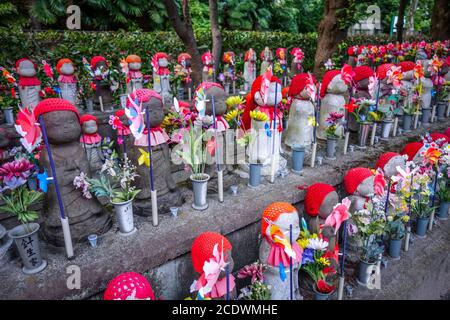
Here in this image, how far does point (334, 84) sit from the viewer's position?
348cm

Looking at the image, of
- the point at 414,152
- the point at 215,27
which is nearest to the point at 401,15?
the point at 215,27

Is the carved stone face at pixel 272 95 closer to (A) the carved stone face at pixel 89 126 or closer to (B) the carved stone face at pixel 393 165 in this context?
(B) the carved stone face at pixel 393 165

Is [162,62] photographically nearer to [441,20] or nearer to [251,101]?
[251,101]

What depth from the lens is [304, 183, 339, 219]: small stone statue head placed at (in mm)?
2311

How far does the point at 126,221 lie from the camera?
209cm

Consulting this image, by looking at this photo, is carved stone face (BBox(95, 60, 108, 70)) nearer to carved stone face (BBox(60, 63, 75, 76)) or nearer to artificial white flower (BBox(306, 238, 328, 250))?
carved stone face (BBox(60, 63, 75, 76))

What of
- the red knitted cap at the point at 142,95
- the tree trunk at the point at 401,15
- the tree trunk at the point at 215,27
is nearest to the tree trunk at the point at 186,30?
the tree trunk at the point at 215,27

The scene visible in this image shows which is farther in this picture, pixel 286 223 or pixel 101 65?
pixel 101 65

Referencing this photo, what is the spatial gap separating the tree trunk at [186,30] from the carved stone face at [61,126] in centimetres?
284

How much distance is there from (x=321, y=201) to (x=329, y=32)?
159 inches

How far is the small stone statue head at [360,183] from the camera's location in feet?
8.27

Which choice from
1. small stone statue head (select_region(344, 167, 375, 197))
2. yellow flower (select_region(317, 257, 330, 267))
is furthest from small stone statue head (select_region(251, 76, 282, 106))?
yellow flower (select_region(317, 257, 330, 267))

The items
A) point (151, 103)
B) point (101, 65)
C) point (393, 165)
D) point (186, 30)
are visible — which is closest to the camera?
point (151, 103)
